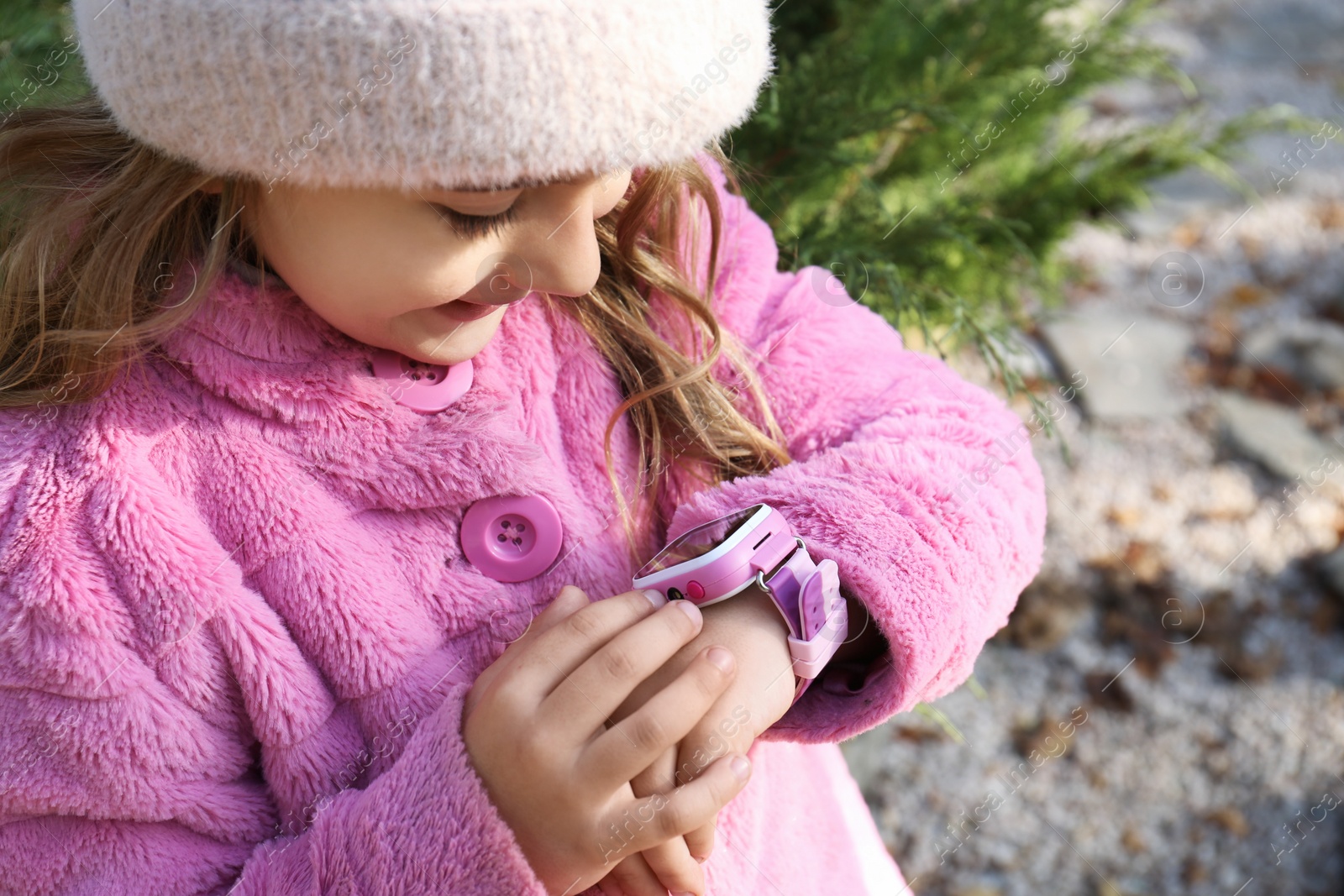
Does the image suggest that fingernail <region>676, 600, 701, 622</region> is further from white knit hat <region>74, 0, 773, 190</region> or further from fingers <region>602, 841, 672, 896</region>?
white knit hat <region>74, 0, 773, 190</region>

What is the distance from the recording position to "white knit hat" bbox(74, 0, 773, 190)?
903mm

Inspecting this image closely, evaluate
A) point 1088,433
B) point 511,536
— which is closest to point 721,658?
point 511,536

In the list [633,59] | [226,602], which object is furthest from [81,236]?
[633,59]

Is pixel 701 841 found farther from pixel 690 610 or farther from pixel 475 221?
→ pixel 475 221

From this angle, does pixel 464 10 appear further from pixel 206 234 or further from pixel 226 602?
pixel 226 602

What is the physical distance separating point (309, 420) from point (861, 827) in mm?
967

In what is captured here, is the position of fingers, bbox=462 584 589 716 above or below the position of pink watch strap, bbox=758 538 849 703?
above

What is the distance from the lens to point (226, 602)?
1.17 m

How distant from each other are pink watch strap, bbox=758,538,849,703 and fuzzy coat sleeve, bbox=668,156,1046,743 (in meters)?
0.05

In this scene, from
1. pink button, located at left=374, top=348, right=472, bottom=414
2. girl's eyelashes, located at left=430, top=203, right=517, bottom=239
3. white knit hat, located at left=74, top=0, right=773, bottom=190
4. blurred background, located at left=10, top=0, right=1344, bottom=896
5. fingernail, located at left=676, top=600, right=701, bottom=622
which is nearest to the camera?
white knit hat, located at left=74, top=0, right=773, bottom=190

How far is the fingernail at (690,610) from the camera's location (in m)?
1.16

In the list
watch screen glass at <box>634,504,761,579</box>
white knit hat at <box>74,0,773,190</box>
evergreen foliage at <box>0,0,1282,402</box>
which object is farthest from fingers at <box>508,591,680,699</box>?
evergreen foliage at <box>0,0,1282,402</box>

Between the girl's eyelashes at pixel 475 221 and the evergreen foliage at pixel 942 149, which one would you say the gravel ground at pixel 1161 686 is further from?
the girl's eyelashes at pixel 475 221

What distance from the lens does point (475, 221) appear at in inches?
42.4
